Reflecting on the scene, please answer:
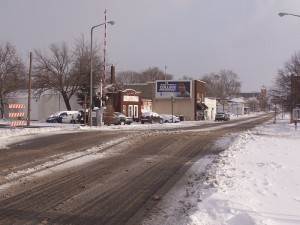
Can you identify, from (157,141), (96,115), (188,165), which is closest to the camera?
(188,165)

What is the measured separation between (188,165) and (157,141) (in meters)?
7.58

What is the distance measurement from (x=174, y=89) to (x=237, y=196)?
6574 cm

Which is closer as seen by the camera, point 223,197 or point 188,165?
point 223,197

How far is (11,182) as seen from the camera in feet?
33.0

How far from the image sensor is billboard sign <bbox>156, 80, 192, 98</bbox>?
72.6 metres

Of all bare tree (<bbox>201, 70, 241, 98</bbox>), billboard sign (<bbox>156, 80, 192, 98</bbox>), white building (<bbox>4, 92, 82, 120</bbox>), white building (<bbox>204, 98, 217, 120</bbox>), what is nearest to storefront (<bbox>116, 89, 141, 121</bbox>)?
white building (<bbox>4, 92, 82, 120</bbox>)

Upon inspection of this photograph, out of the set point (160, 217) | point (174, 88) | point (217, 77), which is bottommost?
point (160, 217)

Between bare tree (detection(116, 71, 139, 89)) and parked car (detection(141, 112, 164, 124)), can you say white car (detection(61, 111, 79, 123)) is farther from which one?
bare tree (detection(116, 71, 139, 89))

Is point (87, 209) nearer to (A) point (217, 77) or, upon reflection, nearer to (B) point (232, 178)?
(B) point (232, 178)

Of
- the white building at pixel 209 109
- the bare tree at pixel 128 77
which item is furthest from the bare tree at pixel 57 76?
the bare tree at pixel 128 77

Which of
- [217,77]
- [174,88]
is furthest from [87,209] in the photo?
[217,77]

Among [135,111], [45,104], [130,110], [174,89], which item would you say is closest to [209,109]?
[174,89]

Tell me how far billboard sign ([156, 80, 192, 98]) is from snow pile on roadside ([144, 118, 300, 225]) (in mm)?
59590

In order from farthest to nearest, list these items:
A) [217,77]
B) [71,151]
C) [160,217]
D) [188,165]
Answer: [217,77], [71,151], [188,165], [160,217]
